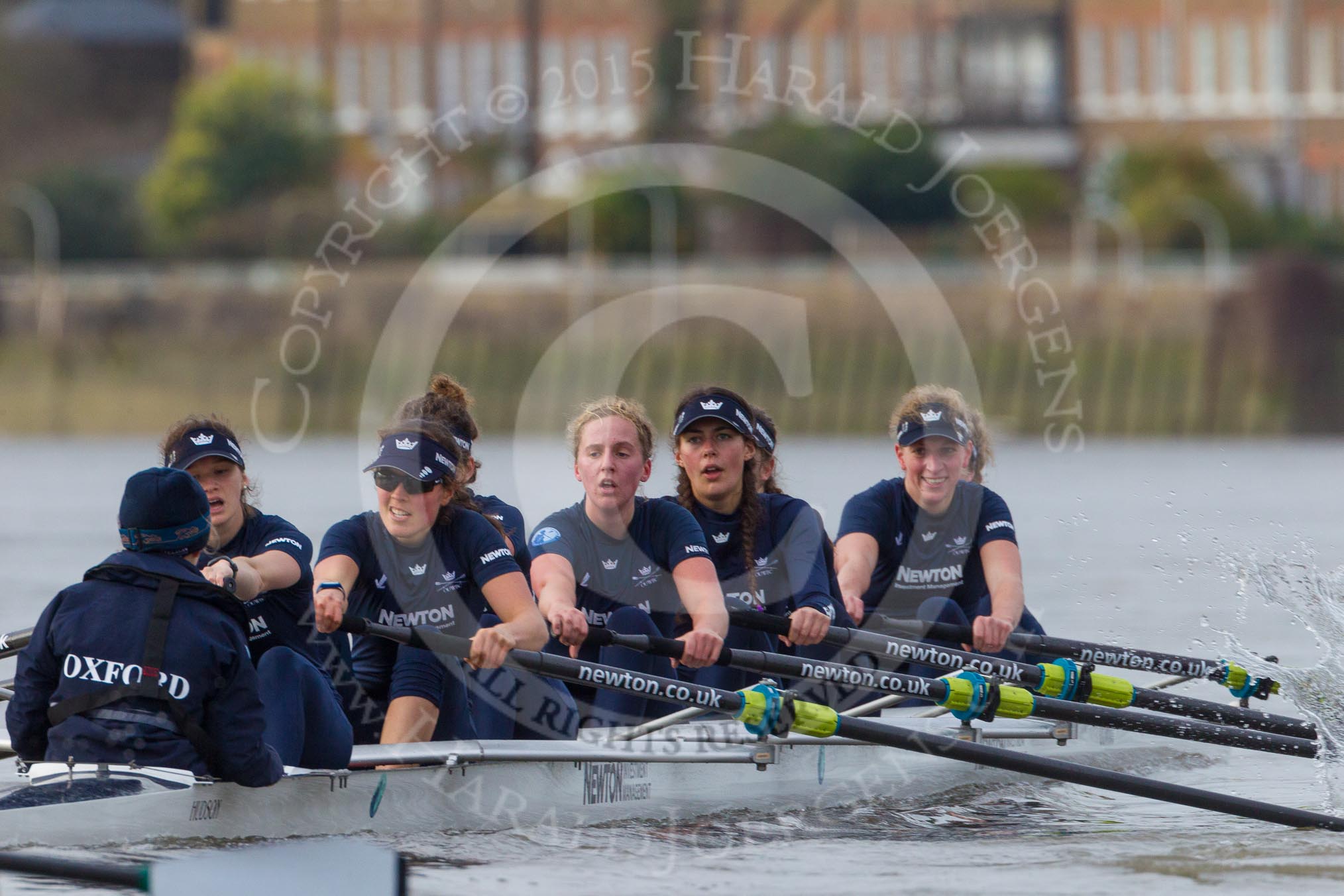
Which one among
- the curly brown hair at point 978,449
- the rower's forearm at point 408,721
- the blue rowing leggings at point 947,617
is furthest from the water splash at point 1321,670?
the rower's forearm at point 408,721

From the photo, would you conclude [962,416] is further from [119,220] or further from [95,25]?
[95,25]

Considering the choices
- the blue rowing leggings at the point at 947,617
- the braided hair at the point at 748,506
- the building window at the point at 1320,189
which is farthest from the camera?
the building window at the point at 1320,189

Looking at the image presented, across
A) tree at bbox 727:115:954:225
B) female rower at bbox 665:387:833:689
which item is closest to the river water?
female rower at bbox 665:387:833:689

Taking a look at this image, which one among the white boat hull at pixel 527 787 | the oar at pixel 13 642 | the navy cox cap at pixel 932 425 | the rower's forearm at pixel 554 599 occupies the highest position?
the navy cox cap at pixel 932 425

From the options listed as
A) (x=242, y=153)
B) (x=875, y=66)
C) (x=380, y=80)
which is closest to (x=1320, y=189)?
(x=875, y=66)

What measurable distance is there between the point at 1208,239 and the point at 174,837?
43078mm

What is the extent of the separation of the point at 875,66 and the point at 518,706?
47237 millimetres

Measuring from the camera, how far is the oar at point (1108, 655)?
7875 millimetres

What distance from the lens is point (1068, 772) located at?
21.4ft

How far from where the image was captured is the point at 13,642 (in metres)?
A: 6.96

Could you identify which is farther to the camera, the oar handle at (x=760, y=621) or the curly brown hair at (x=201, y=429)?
the oar handle at (x=760, y=621)

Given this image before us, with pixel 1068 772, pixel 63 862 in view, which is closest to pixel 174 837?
pixel 63 862

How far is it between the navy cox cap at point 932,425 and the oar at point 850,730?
5.91 feet

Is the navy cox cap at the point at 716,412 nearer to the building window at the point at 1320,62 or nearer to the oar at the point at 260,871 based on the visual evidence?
the oar at the point at 260,871
